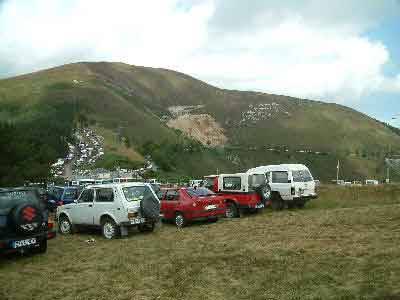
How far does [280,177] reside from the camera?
21.1 m

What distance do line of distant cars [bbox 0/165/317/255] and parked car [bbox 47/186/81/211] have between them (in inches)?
2.6

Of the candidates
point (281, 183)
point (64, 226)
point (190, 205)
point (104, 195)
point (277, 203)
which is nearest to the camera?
point (104, 195)

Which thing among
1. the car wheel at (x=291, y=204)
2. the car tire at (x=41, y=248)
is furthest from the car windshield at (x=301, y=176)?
the car tire at (x=41, y=248)

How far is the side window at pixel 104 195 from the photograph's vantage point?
14906 mm

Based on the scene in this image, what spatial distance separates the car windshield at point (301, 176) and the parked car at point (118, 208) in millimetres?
7756

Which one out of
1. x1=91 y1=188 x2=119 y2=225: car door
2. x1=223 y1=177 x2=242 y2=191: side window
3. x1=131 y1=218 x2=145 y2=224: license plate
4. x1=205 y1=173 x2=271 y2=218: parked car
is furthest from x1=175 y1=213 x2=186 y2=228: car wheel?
x1=223 y1=177 x2=242 y2=191: side window

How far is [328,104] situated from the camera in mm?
181000

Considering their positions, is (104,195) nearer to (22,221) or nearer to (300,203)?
(22,221)

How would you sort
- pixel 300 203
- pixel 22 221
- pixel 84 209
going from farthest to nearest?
pixel 300 203 → pixel 84 209 → pixel 22 221

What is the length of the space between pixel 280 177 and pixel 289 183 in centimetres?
55

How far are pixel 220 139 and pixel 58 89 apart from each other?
159ft

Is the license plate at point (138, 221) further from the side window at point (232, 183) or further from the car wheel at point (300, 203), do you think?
the car wheel at point (300, 203)

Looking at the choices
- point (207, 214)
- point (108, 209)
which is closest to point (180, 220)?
point (207, 214)

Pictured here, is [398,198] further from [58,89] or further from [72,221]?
[58,89]
